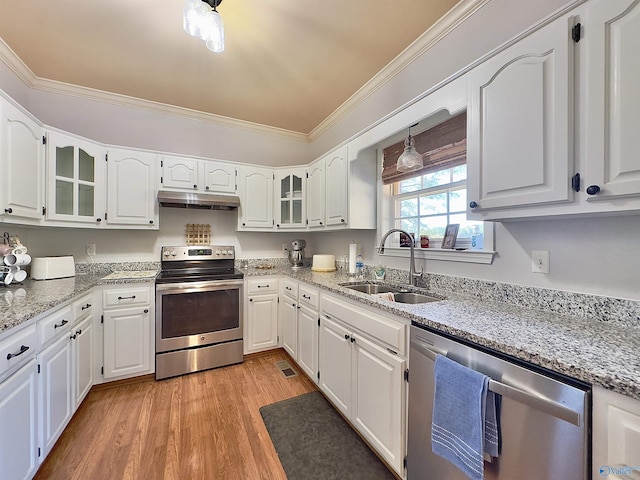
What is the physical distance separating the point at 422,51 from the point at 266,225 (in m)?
2.20

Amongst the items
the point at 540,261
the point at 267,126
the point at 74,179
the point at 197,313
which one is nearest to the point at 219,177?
the point at 267,126

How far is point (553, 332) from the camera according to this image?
976 millimetres

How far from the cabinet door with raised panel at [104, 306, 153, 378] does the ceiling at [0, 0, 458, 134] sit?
2.08 meters

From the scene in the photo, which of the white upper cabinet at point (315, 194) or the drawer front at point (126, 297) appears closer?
the drawer front at point (126, 297)

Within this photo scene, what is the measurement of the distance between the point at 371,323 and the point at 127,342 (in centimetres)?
211

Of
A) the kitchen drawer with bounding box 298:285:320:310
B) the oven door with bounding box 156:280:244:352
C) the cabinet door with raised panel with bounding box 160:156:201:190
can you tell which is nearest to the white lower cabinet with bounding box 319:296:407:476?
the kitchen drawer with bounding box 298:285:320:310

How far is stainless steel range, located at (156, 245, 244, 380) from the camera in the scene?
2.33 meters

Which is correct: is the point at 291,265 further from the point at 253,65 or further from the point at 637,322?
the point at 637,322

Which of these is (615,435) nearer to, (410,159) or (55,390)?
(410,159)

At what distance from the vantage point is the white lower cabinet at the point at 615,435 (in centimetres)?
64

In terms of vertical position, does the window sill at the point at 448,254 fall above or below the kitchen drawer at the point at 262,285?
above

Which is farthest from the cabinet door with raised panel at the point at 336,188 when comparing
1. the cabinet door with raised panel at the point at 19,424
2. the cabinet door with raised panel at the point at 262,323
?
the cabinet door with raised panel at the point at 19,424

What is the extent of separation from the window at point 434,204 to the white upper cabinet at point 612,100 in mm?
753

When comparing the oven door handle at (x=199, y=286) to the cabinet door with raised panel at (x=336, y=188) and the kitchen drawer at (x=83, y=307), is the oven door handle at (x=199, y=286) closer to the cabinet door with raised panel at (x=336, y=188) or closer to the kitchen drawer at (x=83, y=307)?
the kitchen drawer at (x=83, y=307)
